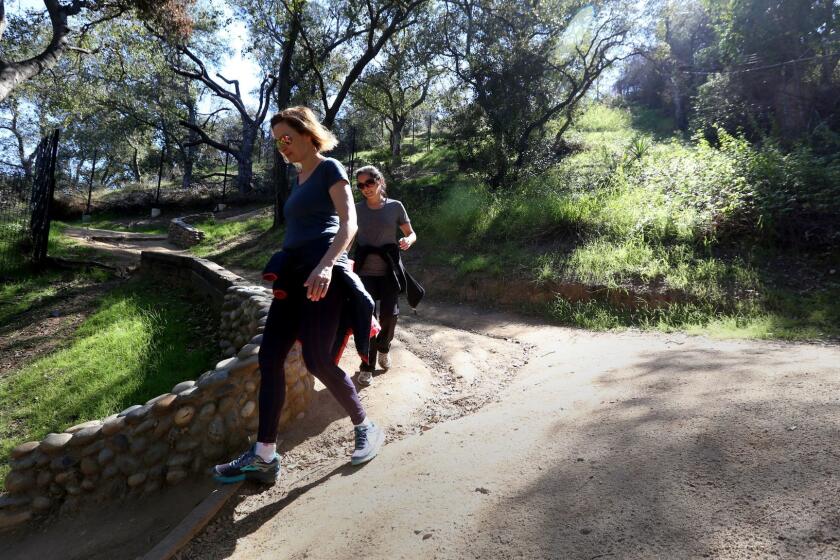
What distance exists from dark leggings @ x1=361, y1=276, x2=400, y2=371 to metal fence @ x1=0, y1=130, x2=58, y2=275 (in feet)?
30.4

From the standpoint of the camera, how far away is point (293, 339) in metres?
2.50

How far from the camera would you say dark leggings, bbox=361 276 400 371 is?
3818mm

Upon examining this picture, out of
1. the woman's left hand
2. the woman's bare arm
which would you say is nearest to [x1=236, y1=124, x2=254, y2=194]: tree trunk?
the woman's bare arm

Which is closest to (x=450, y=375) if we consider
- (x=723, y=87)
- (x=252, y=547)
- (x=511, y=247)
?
(x=252, y=547)

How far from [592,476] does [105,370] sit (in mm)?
5040

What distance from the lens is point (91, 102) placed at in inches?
716

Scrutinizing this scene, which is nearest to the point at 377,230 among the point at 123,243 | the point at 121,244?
the point at 121,244

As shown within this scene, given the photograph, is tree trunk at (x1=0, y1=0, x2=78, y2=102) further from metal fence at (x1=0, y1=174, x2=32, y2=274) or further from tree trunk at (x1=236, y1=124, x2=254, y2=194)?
tree trunk at (x1=236, y1=124, x2=254, y2=194)

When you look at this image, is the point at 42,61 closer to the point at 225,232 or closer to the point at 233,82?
the point at 225,232

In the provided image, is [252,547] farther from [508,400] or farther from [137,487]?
[508,400]

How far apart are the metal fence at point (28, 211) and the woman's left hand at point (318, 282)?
33.4 ft

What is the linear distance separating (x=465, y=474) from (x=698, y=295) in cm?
441

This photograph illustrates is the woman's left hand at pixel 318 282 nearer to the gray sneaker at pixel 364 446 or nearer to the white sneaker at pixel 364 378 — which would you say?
the gray sneaker at pixel 364 446

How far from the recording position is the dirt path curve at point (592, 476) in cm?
158
